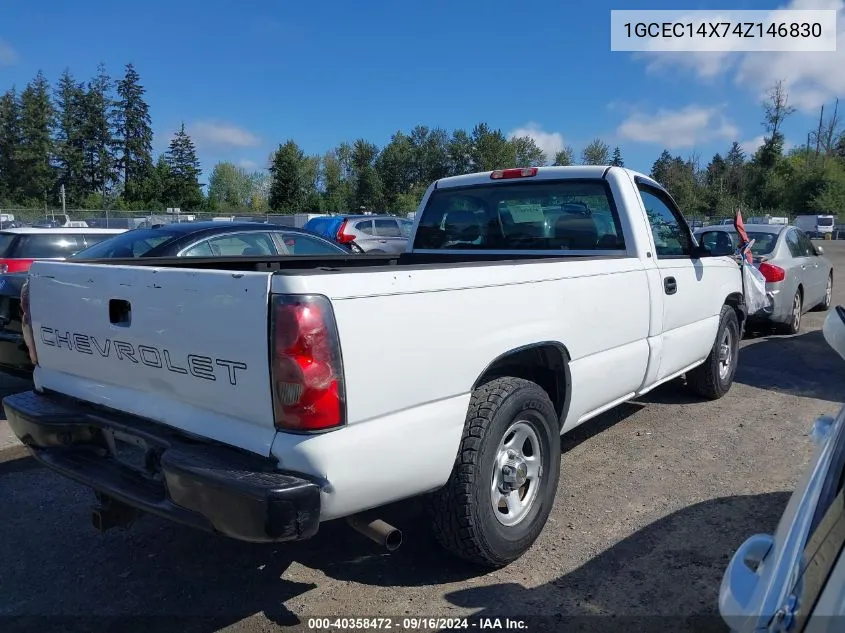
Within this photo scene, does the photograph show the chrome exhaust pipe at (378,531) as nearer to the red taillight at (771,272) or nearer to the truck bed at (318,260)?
the truck bed at (318,260)

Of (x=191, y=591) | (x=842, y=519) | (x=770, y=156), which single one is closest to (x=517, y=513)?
(x=191, y=591)

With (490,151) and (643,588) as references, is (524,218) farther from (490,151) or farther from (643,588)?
(490,151)

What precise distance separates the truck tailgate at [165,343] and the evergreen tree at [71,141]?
77.3 metres

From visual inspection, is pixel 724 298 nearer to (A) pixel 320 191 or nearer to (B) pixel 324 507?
(B) pixel 324 507

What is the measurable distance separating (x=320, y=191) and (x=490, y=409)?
87.5 metres

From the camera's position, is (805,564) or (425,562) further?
(425,562)

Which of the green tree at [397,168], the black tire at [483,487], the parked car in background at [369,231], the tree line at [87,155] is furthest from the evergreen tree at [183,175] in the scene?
the black tire at [483,487]

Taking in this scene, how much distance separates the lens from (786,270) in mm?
8930

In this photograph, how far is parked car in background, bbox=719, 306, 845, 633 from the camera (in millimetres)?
1235

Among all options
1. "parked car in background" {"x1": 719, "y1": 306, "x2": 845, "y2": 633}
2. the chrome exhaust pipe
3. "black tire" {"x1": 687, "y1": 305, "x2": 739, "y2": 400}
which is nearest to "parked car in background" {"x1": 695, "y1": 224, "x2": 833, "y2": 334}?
"black tire" {"x1": 687, "y1": 305, "x2": 739, "y2": 400}

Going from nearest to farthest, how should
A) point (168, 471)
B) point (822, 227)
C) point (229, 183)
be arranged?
1. point (168, 471)
2. point (822, 227)
3. point (229, 183)

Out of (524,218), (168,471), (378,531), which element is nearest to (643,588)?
(378,531)

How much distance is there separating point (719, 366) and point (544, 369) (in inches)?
116

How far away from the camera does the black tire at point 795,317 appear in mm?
9297
